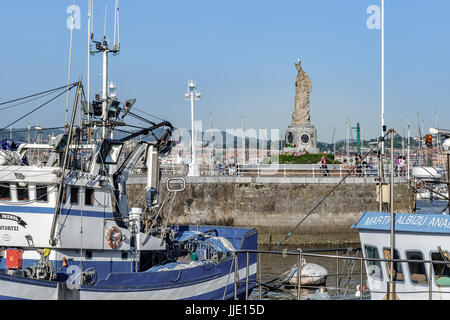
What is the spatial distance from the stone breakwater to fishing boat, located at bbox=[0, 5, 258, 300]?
13.8 meters

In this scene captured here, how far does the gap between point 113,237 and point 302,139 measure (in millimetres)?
28656

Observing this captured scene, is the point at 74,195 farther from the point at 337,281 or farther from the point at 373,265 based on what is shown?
the point at 373,265

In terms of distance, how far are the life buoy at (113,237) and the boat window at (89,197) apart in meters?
0.89

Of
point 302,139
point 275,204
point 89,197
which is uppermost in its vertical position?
point 302,139

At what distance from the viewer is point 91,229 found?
16219mm

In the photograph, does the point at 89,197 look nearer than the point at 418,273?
No

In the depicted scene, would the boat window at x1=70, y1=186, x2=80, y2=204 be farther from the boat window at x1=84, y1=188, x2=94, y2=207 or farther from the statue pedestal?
the statue pedestal

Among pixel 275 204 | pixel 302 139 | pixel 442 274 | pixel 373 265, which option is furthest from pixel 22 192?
pixel 302 139

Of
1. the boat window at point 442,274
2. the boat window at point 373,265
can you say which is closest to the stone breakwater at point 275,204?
the boat window at point 373,265

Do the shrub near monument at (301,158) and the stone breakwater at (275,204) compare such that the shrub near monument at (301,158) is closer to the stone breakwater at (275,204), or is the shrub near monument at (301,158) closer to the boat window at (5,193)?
the stone breakwater at (275,204)

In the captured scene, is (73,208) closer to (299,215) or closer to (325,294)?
(325,294)

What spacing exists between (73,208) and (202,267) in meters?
4.11

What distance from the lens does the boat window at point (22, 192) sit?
15.3 metres

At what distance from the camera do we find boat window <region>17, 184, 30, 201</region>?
15.3 meters
